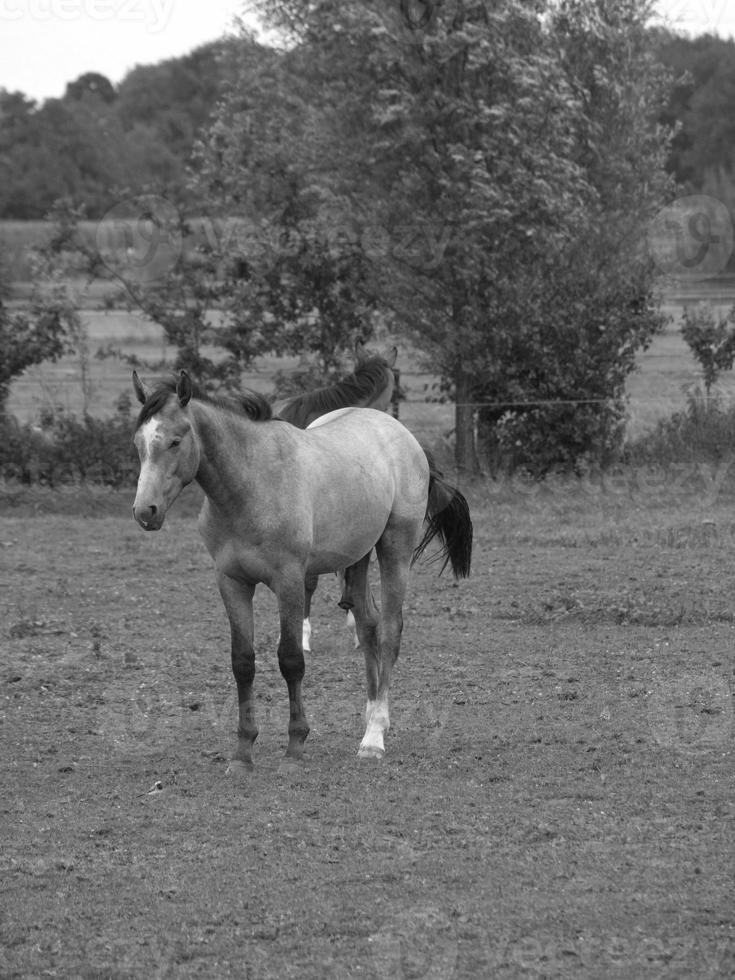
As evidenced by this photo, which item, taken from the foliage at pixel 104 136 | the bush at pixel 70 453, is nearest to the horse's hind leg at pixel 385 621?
the bush at pixel 70 453

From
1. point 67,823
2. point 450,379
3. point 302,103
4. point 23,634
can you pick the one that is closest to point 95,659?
point 23,634

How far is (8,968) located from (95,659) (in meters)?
4.74

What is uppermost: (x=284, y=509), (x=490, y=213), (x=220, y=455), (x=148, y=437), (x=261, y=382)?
(x=490, y=213)

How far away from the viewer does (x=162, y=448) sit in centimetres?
611

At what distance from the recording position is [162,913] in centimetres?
481

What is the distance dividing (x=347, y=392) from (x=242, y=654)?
8.14 feet

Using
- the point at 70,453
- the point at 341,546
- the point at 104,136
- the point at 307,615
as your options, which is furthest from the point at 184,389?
the point at 104,136

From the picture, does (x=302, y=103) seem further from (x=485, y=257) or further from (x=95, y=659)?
(x=95, y=659)

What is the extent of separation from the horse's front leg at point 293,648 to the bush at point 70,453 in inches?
382

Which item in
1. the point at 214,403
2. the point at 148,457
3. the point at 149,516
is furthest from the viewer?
the point at 214,403

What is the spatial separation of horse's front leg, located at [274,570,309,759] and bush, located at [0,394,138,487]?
9.70 m

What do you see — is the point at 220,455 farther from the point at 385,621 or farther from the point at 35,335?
the point at 35,335

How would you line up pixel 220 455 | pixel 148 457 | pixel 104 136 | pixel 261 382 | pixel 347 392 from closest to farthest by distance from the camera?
pixel 148 457 < pixel 220 455 < pixel 347 392 < pixel 261 382 < pixel 104 136

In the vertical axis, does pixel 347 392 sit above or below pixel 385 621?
above
